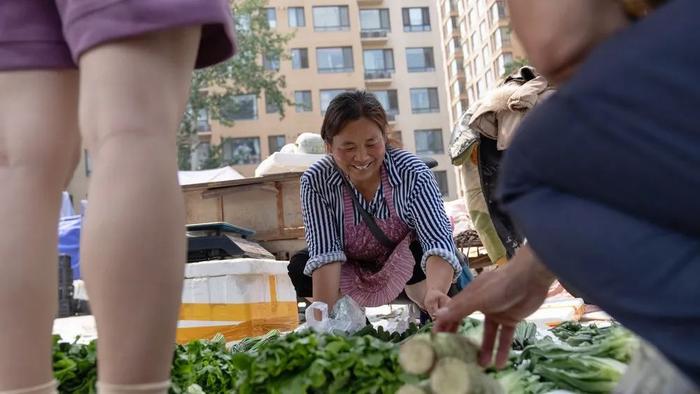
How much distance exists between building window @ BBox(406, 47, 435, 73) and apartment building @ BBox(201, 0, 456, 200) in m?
0.06

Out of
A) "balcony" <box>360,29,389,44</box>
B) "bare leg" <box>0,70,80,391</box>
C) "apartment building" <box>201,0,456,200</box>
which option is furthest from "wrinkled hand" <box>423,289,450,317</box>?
"balcony" <box>360,29,389,44</box>

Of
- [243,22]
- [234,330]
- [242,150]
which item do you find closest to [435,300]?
[234,330]

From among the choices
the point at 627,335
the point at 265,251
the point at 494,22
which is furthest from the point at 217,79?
the point at 627,335

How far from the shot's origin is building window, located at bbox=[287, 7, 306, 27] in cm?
4259

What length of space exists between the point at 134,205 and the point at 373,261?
271 cm

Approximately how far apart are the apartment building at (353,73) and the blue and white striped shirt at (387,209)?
35643 mm

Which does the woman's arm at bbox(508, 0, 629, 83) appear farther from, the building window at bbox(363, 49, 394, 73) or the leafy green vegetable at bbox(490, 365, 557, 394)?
the building window at bbox(363, 49, 394, 73)

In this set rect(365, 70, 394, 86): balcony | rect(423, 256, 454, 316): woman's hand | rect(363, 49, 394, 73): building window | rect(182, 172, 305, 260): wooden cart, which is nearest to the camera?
rect(423, 256, 454, 316): woman's hand

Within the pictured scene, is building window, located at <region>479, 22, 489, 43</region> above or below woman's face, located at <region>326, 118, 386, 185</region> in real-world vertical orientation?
above

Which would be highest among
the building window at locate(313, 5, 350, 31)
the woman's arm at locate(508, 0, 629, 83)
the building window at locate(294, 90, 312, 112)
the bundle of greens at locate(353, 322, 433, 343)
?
the building window at locate(313, 5, 350, 31)

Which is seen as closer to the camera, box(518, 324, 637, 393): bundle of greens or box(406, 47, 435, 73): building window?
box(518, 324, 637, 393): bundle of greens

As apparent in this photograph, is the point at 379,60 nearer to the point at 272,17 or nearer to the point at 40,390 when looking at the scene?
the point at 272,17

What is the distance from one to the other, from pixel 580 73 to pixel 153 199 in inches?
27.0

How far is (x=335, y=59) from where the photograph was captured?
42.0 metres
